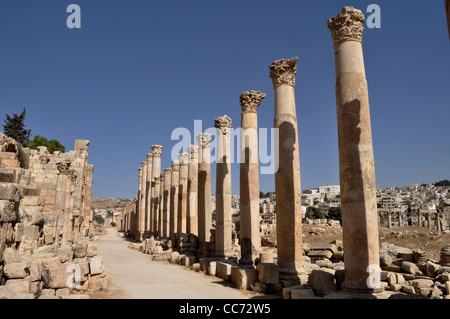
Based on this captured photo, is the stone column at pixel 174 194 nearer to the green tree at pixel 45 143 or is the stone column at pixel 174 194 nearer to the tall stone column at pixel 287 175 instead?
the tall stone column at pixel 287 175

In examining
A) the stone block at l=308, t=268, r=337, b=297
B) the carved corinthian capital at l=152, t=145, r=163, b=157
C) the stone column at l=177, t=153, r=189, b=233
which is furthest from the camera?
the carved corinthian capital at l=152, t=145, r=163, b=157

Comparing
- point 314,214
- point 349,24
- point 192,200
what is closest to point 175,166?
point 192,200

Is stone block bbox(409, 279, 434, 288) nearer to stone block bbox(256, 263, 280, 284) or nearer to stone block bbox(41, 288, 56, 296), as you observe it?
stone block bbox(256, 263, 280, 284)

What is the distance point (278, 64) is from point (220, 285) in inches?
313

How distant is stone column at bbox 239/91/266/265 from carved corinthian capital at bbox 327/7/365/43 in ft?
19.9

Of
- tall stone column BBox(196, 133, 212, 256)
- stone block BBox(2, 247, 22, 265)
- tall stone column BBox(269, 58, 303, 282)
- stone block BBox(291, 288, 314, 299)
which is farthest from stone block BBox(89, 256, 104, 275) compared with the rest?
tall stone column BBox(196, 133, 212, 256)

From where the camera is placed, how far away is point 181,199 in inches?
1019

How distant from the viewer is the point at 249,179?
1422 cm

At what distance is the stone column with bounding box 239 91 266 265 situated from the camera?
13914mm

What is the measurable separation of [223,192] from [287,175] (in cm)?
576

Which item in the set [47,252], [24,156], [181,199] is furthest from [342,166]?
[181,199]

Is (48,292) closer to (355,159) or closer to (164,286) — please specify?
(164,286)

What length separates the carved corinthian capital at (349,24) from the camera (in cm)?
895
